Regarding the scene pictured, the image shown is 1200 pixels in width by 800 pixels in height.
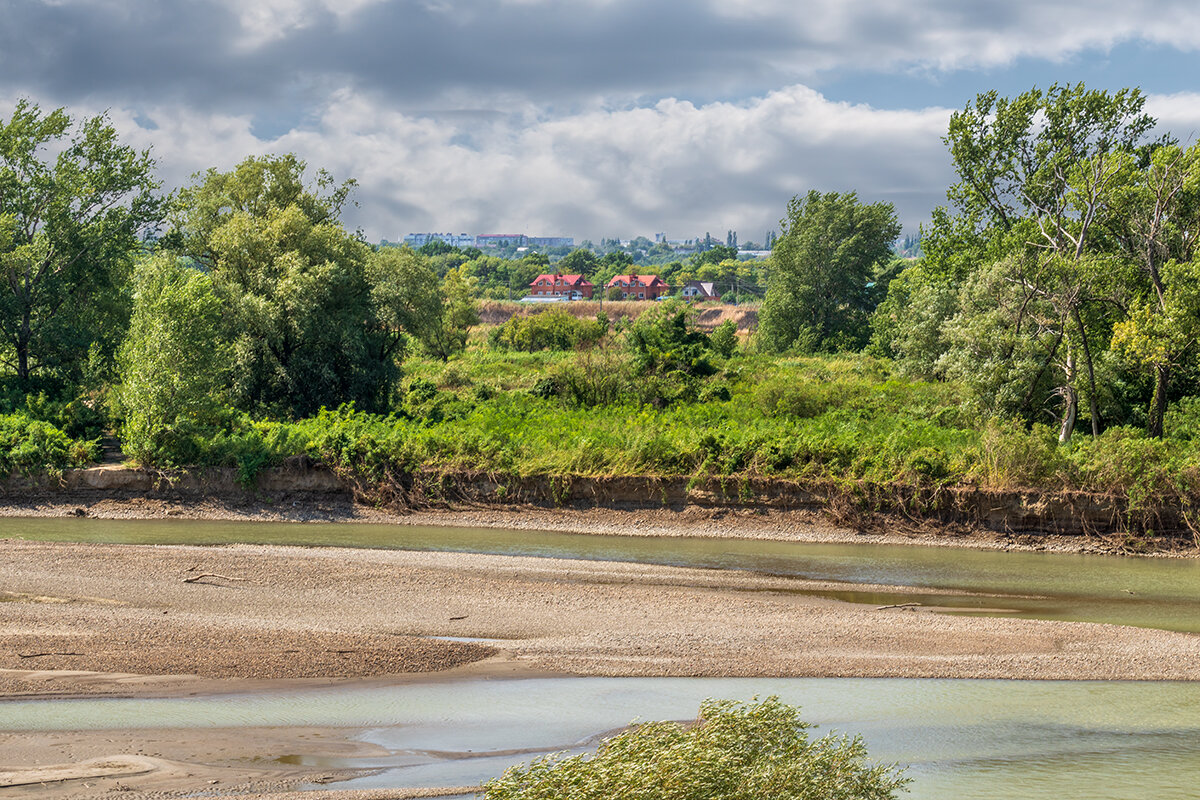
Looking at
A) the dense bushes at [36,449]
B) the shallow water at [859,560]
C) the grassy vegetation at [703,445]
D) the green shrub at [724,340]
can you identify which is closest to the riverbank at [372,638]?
the shallow water at [859,560]

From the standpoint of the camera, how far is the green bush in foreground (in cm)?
768

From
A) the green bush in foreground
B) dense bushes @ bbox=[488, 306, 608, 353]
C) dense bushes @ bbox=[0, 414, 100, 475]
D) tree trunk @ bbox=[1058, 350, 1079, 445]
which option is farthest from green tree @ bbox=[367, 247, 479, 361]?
dense bushes @ bbox=[488, 306, 608, 353]

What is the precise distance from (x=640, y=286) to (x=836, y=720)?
522 feet

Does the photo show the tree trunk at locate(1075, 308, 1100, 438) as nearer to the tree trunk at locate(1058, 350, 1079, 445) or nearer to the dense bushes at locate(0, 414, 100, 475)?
the tree trunk at locate(1058, 350, 1079, 445)

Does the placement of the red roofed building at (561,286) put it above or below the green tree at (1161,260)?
above

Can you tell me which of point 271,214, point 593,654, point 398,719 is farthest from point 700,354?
point 398,719

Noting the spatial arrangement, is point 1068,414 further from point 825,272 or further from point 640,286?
point 640,286

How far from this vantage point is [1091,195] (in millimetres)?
31328

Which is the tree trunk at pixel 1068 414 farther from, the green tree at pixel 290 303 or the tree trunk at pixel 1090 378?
the green tree at pixel 290 303

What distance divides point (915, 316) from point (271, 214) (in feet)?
89.4

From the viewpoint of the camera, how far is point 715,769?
7.82m

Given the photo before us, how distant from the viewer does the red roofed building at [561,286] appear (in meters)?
172

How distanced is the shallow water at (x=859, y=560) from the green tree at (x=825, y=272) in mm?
43462

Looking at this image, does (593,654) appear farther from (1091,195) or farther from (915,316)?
(915,316)
